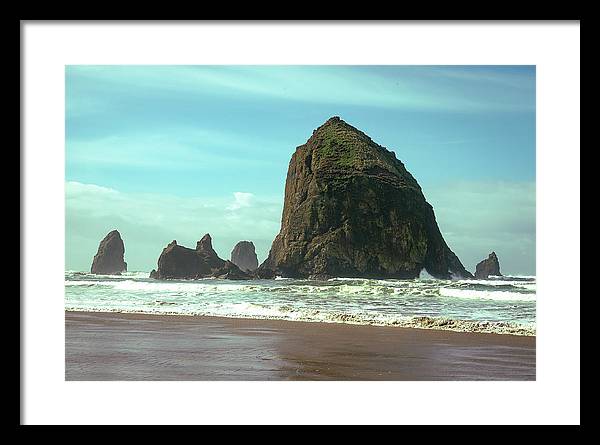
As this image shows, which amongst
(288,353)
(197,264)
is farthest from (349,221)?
(288,353)

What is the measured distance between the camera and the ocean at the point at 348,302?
7602 mm

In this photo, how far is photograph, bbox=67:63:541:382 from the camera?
17.7 feet

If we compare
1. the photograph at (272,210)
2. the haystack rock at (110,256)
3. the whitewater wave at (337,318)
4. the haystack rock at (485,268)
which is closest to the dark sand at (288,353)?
the photograph at (272,210)

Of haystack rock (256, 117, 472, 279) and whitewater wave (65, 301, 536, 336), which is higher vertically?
haystack rock (256, 117, 472, 279)

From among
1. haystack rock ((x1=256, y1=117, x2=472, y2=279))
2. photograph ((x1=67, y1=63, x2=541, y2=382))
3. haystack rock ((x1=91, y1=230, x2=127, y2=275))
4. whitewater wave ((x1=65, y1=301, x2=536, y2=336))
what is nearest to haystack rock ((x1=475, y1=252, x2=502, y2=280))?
photograph ((x1=67, y1=63, x2=541, y2=382))

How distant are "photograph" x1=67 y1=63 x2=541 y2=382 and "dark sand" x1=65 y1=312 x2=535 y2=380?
0.07ft

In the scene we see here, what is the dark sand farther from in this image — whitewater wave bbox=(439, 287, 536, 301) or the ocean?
whitewater wave bbox=(439, 287, 536, 301)

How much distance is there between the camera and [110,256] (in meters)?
15.0

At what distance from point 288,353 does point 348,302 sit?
4.88m

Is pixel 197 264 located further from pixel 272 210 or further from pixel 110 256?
pixel 272 210

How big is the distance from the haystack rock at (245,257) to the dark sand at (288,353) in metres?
10.4
